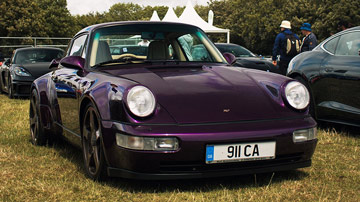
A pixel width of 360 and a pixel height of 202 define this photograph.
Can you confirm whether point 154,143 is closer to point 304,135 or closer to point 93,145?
point 93,145

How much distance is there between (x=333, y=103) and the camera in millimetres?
6551

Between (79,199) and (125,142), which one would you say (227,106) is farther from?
(79,199)

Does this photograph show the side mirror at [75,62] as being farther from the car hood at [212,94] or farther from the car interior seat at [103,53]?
the car hood at [212,94]

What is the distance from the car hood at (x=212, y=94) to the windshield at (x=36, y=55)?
1005cm

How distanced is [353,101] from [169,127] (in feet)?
11.0

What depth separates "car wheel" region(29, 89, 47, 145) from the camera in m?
6.03

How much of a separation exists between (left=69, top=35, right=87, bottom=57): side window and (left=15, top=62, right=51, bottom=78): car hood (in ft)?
24.8

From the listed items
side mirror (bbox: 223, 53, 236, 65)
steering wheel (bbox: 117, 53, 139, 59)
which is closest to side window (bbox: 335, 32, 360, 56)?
side mirror (bbox: 223, 53, 236, 65)

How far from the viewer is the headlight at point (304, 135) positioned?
388 centimetres

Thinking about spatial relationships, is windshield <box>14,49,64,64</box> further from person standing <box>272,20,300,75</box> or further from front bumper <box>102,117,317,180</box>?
front bumper <box>102,117,317,180</box>

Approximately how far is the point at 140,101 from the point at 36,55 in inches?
434

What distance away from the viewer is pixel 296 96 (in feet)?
13.5

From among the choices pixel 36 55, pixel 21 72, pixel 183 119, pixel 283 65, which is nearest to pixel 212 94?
pixel 183 119

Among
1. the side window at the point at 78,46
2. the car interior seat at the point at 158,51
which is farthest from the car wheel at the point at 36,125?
the car interior seat at the point at 158,51
